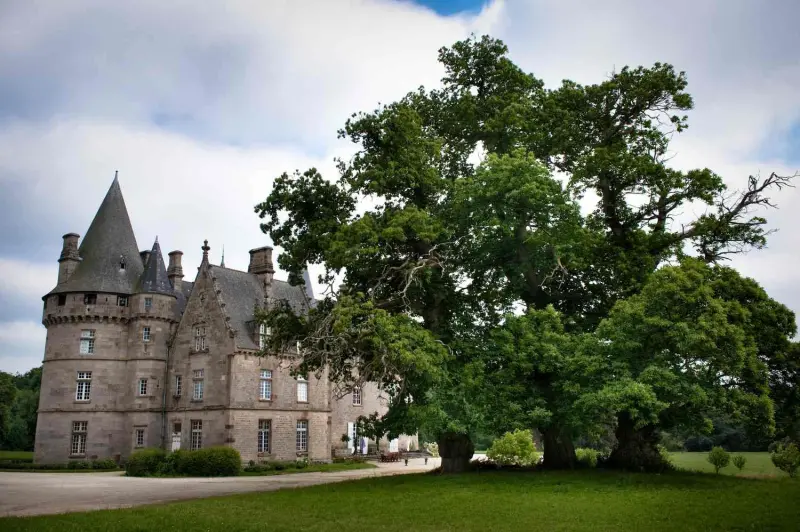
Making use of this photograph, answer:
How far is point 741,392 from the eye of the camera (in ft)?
63.9

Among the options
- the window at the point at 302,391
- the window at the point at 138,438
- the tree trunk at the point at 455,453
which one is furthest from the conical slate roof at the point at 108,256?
the tree trunk at the point at 455,453

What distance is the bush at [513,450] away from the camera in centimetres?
2445

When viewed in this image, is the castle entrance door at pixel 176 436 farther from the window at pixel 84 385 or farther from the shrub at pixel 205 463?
the shrub at pixel 205 463

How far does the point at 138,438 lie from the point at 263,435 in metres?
8.60

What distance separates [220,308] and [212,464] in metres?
10.0

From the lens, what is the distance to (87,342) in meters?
41.0

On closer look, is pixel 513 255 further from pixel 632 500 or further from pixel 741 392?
pixel 632 500

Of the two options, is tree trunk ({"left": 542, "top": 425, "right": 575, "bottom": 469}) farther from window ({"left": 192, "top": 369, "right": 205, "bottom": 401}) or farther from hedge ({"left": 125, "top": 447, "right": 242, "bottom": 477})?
window ({"left": 192, "top": 369, "right": 205, "bottom": 401})

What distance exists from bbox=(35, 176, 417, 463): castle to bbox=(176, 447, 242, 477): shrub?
16.2 ft

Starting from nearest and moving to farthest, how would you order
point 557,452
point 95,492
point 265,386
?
point 95,492, point 557,452, point 265,386

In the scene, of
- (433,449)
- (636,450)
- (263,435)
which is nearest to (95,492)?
(263,435)

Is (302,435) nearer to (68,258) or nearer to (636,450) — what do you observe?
(68,258)

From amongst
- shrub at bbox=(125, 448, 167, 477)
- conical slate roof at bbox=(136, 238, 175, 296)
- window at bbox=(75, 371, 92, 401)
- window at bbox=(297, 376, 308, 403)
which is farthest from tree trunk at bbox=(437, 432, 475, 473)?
window at bbox=(75, 371, 92, 401)

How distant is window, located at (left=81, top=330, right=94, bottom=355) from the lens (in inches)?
1610
